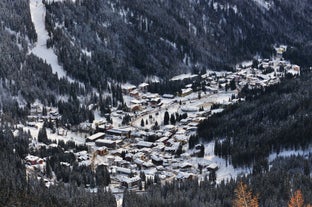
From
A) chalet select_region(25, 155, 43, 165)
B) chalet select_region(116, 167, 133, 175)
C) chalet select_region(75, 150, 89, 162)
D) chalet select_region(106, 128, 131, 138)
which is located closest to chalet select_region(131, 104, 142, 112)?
chalet select_region(106, 128, 131, 138)

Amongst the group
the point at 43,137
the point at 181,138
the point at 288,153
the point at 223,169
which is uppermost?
the point at 43,137

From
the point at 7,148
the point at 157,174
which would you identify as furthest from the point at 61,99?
the point at 157,174

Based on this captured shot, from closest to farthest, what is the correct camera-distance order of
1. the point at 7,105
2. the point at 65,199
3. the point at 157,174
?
the point at 65,199 < the point at 157,174 < the point at 7,105

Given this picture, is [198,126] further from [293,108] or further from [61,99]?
[61,99]

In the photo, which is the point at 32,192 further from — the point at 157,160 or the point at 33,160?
the point at 157,160

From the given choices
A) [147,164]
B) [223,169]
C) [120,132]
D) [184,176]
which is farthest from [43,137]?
[223,169]

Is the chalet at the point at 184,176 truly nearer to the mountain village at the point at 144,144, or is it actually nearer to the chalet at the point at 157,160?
the mountain village at the point at 144,144

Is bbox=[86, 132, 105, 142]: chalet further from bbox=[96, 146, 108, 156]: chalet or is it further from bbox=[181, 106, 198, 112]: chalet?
bbox=[181, 106, 198, 112]: chalet

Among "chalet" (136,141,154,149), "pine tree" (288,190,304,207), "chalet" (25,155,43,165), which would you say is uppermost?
"chalet" (136,141,154,149)

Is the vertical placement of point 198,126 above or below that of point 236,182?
above

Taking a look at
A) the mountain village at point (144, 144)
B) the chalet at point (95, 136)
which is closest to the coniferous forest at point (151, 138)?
the mountain village at point (144, 144)

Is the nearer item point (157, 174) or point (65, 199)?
point (65, 199)
